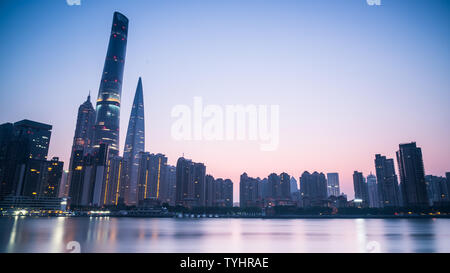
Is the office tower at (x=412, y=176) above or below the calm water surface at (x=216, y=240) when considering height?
above

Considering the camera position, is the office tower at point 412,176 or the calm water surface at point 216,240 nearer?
the calm water surface at point 216,240

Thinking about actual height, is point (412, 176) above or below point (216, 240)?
above

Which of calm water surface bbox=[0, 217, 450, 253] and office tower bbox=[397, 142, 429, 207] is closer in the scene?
calm water surface bbox=[0, 217, 450, 253]

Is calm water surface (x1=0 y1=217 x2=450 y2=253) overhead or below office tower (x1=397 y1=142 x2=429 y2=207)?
below

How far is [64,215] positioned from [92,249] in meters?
168

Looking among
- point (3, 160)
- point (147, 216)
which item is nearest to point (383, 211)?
point (147, 216)

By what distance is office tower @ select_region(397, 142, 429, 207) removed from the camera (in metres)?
176

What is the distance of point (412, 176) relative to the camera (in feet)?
600

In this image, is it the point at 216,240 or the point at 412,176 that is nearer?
the point at 216,240

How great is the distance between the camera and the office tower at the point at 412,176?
17612cm
